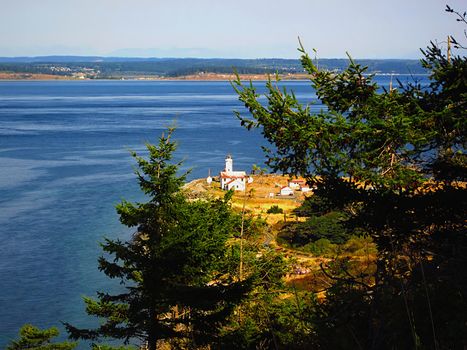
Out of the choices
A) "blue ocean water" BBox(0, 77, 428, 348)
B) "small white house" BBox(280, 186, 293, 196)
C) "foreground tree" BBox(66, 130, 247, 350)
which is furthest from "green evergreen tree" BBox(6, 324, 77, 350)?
"small white house" BBox(280, 186, 293, 196)

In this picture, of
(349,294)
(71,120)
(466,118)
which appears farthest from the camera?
(71,120)

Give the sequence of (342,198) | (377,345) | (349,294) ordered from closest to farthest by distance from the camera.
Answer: (377,345), (349,294), (342,198)

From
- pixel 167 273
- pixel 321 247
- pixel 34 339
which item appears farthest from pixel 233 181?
pixel 167 273

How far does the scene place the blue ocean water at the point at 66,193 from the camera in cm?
2547

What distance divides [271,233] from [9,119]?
81060 mm

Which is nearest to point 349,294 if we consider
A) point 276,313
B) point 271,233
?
point 276,313

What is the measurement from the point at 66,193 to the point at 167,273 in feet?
115

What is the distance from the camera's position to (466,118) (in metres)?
7.09

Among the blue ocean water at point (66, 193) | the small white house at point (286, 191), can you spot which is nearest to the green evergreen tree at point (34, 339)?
the blue ocean water at point (66, 193)

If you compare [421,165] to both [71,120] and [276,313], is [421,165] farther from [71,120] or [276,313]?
[71,120]

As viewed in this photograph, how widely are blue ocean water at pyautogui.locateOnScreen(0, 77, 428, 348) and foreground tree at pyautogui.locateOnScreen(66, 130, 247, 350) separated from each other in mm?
2288

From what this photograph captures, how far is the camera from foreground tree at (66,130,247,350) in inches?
413

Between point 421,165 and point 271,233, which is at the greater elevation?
point 421,165

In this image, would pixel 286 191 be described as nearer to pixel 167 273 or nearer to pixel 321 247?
pixel 321 247
